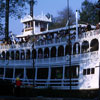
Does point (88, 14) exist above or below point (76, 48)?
above

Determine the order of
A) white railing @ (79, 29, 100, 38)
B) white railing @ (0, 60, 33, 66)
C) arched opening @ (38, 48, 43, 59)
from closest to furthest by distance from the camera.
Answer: white railing @ (79, 29, 100, 38)
arched opening @ (38, 48, 43, 59)
white railing @ (0, 60, 33, 66)

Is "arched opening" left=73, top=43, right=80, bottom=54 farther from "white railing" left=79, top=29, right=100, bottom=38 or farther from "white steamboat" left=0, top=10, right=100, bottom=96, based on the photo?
"white railing" left=79, top=29, right=100, bottom=38

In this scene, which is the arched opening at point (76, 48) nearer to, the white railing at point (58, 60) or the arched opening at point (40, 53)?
the white railing at point (58, 60)

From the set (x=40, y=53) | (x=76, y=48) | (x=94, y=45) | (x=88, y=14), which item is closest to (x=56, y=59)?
(x=76, y=48)

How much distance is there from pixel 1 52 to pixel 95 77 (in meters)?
17.9

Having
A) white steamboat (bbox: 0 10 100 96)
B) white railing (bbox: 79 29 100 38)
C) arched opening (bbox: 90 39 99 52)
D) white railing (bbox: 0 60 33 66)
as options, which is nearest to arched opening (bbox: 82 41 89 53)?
white steamboat (bbox: 0 10 100 96)

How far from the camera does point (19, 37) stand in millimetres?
49094

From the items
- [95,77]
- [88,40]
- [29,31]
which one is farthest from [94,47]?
[29,31]

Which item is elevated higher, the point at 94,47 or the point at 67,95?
the point at 94,47

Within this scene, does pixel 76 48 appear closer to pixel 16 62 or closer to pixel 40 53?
pixel 40 53

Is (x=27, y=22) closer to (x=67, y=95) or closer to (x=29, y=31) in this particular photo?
(x=29, y=31)

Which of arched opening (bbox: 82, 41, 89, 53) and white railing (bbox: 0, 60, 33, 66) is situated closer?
arched opening (bbox: 82, 41, 89, 53)

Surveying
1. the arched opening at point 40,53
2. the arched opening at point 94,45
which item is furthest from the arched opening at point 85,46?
the arched opening at point 40,53

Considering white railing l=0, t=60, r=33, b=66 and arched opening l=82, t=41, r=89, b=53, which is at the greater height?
arched opening l=82, t=41, r=89, b=53
